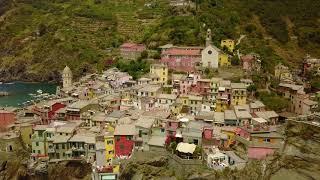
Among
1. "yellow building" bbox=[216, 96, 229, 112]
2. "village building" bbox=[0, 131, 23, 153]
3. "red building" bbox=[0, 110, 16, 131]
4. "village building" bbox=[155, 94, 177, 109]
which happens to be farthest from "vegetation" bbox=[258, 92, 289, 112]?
"red building" bbox=[0, 110, 16, 131]

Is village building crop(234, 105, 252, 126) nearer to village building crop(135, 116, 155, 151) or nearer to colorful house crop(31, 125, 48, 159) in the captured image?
village building crop(135, 116, 155, 151)

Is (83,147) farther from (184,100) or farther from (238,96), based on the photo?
(238,96)

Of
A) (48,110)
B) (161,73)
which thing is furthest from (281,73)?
(48,110)

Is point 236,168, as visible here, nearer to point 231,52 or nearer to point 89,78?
point 231,52

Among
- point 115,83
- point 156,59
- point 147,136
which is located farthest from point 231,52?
point 147,136

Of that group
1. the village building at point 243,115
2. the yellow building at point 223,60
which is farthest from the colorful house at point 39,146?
the yellow building at point 223,60

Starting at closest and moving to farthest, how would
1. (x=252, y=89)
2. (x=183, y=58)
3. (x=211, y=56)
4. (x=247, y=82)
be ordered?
(x=252, y=89) < (x=247, y=82) < (x=211, y=56) < (x=183, y=58)

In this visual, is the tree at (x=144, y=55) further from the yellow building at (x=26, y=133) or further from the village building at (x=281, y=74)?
the yellow building at (x=26, y=133)

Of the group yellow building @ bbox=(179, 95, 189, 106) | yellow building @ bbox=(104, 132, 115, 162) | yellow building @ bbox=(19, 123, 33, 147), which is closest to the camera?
yellow building @ bbox=(104, 132, 115, 162)
